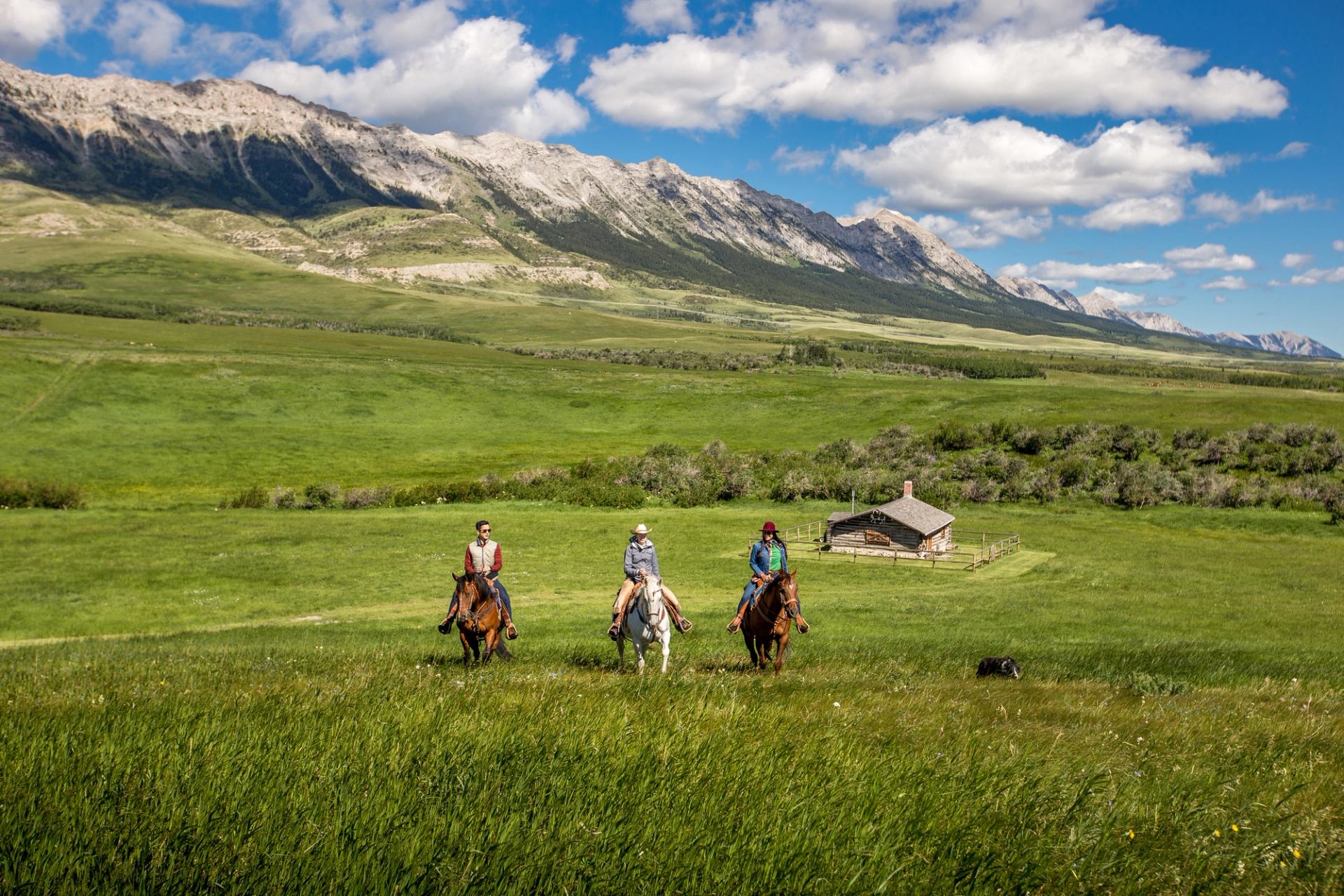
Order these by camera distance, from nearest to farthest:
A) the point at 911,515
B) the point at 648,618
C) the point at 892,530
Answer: the point at 648,618 < the point at 911,515 < the point at 892,530

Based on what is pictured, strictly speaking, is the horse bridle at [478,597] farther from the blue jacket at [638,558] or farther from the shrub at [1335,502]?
the shrub at [1335,502]

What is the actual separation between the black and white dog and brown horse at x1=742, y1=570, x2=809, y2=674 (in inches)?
148

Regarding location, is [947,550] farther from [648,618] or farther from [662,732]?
[662,732]

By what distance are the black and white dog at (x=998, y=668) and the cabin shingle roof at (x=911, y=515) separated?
4238 cm

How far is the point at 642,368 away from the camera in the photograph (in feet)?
584

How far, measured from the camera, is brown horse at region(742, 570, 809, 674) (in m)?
16.3

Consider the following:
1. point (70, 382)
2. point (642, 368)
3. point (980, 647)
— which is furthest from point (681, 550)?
point (642, 368)

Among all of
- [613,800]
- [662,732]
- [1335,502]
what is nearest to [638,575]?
[662,732]

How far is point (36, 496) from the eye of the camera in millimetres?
67188

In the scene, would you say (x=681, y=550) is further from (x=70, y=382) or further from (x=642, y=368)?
(x=642, y=368)

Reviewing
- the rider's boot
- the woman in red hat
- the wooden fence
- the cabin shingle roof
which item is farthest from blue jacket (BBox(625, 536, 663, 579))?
the cabin shingle roof

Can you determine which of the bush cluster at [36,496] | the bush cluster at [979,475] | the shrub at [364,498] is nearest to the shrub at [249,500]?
the bush cluster at [979,475]

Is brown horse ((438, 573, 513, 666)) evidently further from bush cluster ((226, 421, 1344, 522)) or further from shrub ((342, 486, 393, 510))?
shrub ((342, 486, 393, 510))

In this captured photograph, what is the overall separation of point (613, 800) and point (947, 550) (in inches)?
2336
